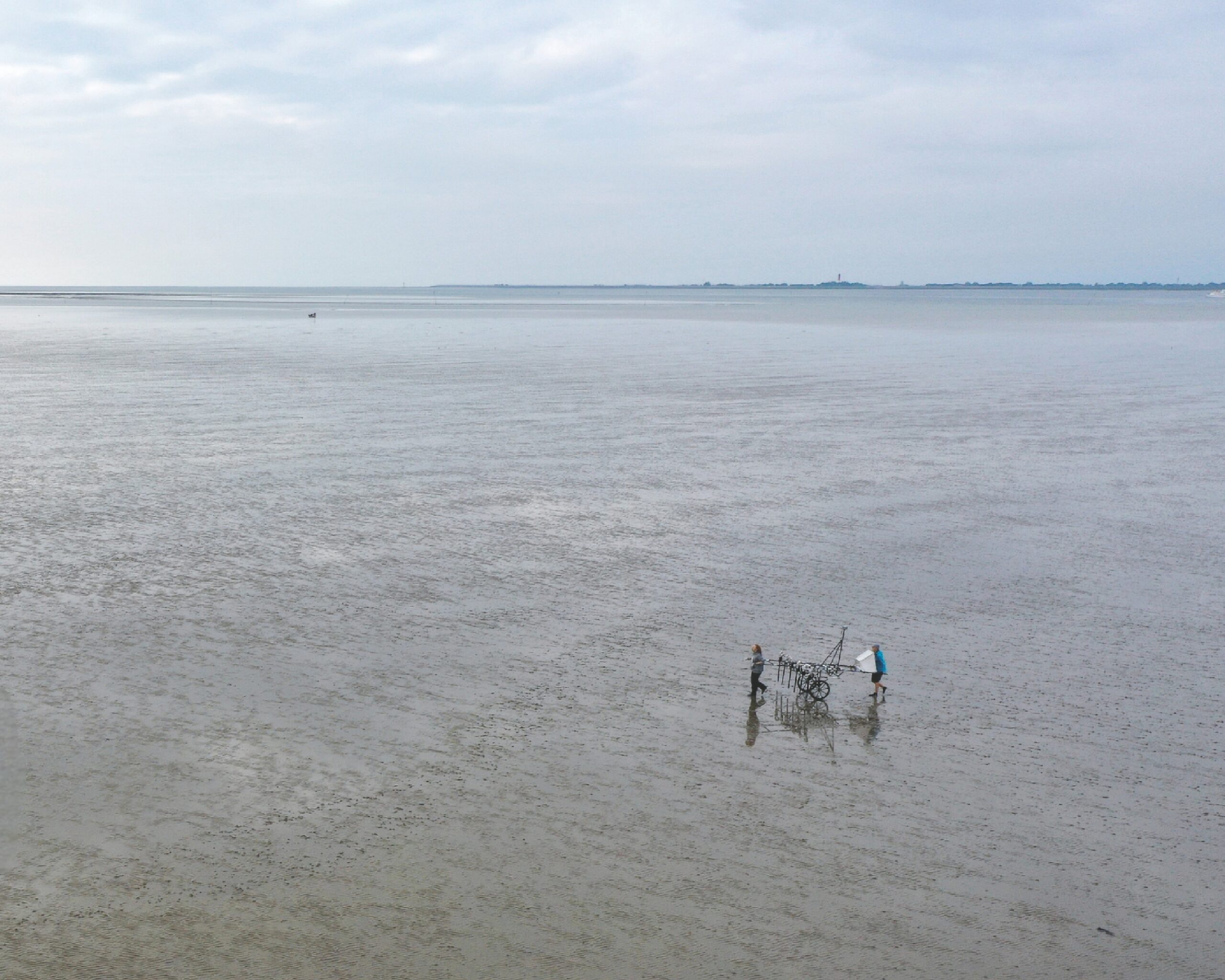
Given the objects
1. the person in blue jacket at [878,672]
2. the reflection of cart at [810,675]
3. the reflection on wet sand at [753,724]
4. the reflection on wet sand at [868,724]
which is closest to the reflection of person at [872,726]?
the reflection on wet sand at [868,724]

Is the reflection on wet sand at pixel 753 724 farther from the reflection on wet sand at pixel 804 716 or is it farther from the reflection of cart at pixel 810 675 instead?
the reflection of cart at pixel 810 675

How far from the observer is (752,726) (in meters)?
24.3

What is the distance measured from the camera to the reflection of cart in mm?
25594

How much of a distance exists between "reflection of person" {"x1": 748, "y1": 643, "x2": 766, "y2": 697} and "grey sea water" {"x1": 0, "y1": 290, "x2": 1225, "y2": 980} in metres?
0.31

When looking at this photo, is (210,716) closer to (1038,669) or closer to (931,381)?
(1038,669)

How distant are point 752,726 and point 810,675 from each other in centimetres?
227

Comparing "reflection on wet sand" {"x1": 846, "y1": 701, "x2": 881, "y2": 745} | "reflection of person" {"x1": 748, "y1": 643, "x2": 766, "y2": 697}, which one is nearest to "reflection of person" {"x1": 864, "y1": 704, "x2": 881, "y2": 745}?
"reflection on wet sand" {"x1": 846, "y1": 701, "x2": 881, "y2": 745}

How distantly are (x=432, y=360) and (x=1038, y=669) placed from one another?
89633mm

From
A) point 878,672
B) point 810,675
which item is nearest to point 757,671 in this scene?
point 810,675

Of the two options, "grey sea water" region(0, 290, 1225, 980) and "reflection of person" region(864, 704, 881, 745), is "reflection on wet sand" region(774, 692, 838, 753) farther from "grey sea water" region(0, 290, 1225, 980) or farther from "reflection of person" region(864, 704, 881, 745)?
"reflection of person" region(864, 704, 881, 745)

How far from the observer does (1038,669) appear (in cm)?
2748

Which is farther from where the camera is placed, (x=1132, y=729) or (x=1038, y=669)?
(x=1038, y=669)

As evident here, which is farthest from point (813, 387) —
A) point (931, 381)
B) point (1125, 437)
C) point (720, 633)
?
point (720, 633)

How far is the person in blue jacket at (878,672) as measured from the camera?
83.8ft
